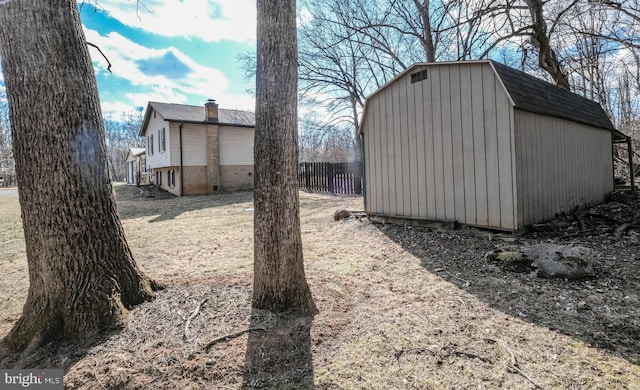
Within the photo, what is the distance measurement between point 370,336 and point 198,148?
1646 centimetres

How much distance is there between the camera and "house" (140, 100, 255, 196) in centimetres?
1645

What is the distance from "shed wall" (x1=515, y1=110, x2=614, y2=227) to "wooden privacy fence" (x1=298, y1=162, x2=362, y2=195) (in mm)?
8265

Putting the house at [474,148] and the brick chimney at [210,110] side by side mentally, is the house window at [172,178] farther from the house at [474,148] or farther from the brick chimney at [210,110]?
the house at [474,148]

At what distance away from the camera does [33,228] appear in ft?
7.91

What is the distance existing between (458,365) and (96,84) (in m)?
3.52

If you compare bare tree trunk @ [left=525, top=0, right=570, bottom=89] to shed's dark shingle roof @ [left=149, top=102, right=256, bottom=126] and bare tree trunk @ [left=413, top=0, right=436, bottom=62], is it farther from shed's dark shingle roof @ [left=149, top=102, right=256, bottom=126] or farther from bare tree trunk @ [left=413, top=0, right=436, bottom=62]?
shed's dark shingle roof @ [left=149, top=102, right=256, bottom=126]

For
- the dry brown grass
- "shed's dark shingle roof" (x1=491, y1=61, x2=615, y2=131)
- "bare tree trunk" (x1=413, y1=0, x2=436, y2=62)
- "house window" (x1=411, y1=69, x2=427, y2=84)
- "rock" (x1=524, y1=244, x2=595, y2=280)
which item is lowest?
the dry brown grass

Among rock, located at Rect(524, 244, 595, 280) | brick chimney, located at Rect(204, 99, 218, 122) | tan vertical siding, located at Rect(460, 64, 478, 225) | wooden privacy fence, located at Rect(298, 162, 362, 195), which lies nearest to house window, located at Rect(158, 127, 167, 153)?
brick chimney, located at Rect(204, 99, 218, 122)

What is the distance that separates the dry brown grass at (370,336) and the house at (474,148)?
1.40m

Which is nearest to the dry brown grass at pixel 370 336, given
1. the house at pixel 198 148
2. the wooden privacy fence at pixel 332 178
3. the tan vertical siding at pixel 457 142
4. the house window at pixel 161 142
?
the tan vertical siding at pixel 457 142

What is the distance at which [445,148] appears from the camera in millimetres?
5613

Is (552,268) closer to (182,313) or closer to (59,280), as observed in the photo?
(182,313)

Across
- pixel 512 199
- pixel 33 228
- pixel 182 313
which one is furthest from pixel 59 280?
pixel 512 199

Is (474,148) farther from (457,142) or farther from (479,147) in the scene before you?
(457,142)
